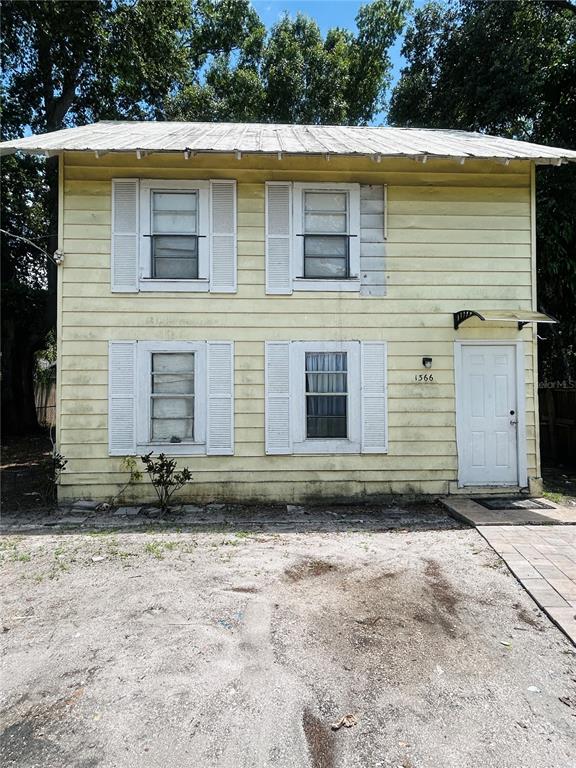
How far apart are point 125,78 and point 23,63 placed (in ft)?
9.71

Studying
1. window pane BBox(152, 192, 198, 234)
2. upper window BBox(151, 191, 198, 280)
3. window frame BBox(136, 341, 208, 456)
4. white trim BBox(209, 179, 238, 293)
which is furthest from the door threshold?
window pane BBox(152, 192, 198, 234)

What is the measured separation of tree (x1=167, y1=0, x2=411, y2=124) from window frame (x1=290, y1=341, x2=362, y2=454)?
11937 millimetres

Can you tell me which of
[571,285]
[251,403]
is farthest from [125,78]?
[571,285]

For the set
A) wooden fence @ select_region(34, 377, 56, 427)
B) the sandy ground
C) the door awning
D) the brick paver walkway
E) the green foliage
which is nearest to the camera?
the sandy ground

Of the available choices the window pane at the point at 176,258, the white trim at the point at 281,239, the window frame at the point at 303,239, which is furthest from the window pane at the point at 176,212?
the window frame at the point at 303,239

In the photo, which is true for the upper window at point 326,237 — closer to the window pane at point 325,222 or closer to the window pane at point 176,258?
the window pane at point 325,222

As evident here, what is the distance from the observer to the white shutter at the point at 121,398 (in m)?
6.26

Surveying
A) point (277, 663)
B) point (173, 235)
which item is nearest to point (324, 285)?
point (173, 235)

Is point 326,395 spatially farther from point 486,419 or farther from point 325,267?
point 486,419

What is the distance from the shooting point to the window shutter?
651 centimetres

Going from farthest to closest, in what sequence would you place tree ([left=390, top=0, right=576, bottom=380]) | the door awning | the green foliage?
tree ([left=390, top=0, right=576, bottom=380]), the green foliage, the door awning

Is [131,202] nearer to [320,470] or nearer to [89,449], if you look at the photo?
[89,449]

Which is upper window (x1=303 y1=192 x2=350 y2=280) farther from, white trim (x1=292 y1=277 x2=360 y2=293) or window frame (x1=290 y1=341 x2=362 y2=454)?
window frame (x1=290 y1=341 x2=362 y2=454)

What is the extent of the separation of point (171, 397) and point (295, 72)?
13814 millimetres
